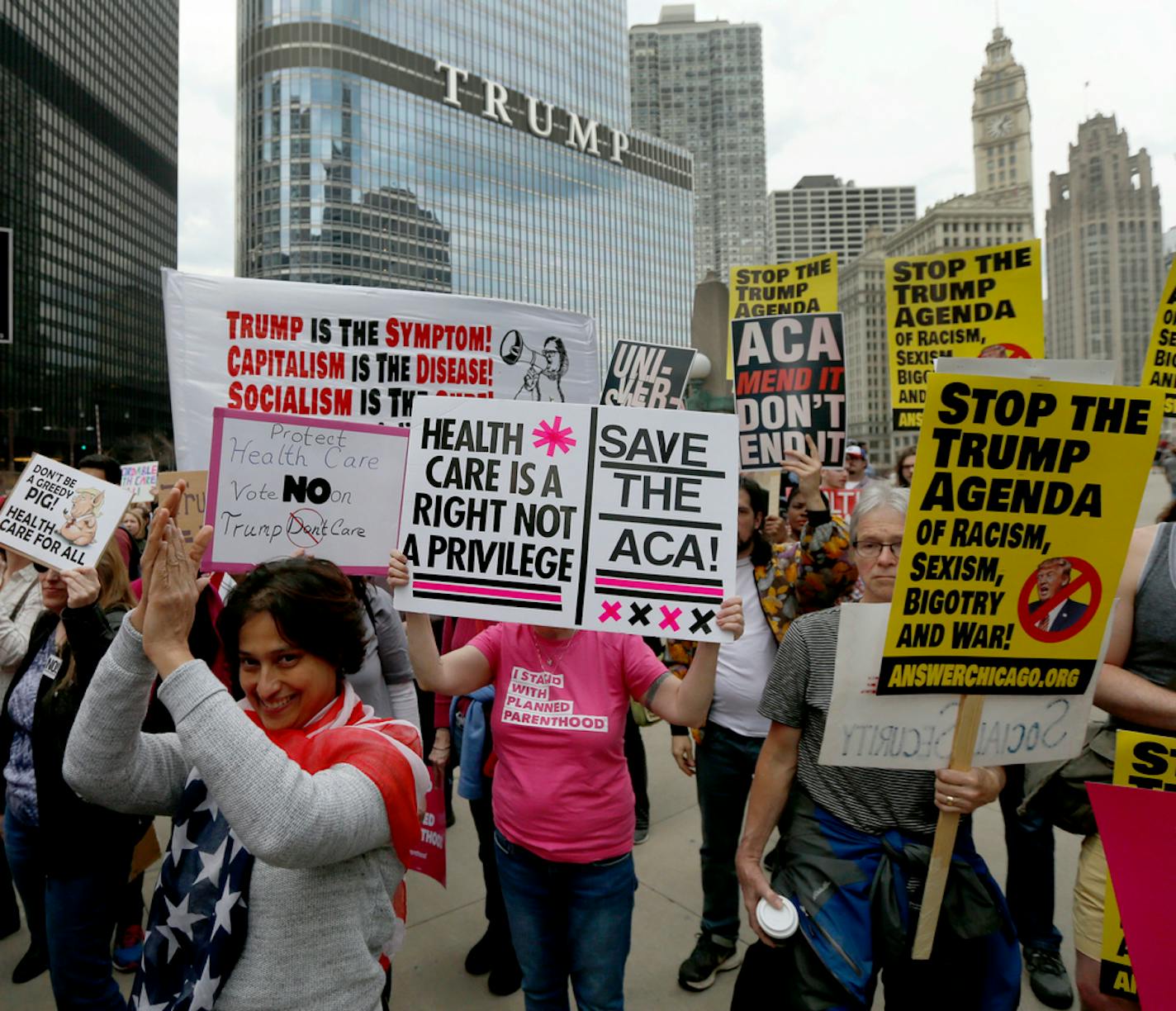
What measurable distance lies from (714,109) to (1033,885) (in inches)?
7786

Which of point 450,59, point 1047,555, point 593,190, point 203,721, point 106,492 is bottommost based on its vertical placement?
point 203,721

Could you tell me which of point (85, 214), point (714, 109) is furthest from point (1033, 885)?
point (714, 109)

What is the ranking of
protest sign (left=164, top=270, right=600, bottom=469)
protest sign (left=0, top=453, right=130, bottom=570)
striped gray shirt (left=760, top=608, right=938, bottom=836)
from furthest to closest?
protest sign (left=164, top=270, right=600, bottom=469)
protest sign (left=0, top=453, right=130, bottom=570)
striped gray shirt (left=760, top=608, right=938, bottom=836)

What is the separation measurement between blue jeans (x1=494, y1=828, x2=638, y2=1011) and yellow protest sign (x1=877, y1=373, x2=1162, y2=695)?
1118 mm

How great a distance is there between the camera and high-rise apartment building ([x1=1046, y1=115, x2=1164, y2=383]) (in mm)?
111562

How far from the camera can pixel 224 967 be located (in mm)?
1459

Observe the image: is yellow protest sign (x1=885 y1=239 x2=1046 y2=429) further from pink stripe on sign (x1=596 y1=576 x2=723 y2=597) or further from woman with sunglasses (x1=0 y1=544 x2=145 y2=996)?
woman with sunglasses (x1=0 y1=544 x2=145 y2=996)

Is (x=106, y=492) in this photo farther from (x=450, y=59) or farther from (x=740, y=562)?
(x=450, y=59)

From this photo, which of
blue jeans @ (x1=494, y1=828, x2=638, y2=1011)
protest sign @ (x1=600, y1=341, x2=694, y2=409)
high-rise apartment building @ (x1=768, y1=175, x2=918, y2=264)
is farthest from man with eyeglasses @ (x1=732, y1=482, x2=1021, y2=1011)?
high-rise apartment building @ (x1=768, y1=175, x2=918, y2=264)

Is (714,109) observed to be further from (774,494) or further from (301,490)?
(301,490)

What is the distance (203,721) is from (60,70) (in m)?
105

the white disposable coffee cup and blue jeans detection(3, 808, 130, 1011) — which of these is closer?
the white disposable coffee cup

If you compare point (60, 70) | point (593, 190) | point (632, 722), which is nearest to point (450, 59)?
point (593, 190)

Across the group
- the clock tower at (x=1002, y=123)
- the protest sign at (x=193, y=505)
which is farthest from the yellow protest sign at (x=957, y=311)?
the clock tower at (x=1002, y=123)
